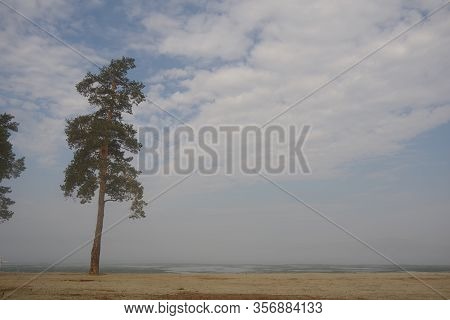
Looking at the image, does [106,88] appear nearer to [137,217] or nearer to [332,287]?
[137,217]

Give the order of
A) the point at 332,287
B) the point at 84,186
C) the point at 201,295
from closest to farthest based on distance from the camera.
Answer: the point at 201,295
the point at 332,287
the point at 84,186

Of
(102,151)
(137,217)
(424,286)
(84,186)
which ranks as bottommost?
(424,286)

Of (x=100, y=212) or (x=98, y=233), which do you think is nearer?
(x=98, y=233)

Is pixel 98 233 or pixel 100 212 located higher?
pixel 100 212

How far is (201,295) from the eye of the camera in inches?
627

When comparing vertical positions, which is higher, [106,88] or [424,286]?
[106,88]

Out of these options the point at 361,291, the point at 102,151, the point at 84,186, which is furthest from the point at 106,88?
the point at 361,291

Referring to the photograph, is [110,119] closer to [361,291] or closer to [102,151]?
[102,151]

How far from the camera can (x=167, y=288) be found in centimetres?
1841
